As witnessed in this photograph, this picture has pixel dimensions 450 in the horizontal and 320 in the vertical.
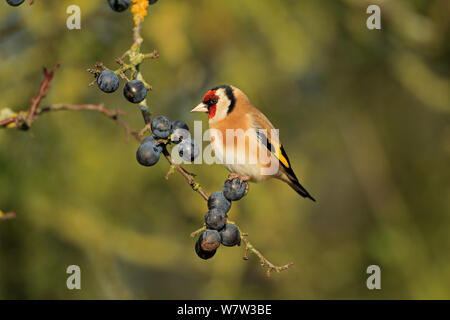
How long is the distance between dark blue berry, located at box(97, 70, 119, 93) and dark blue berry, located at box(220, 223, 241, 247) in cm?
77

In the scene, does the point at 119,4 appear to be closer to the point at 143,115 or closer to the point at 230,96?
the point at 143,115

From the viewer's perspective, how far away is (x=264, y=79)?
5.24 metres

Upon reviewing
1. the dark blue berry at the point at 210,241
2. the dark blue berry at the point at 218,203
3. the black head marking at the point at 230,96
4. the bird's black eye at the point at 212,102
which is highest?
the black head marking at the point at 230,96

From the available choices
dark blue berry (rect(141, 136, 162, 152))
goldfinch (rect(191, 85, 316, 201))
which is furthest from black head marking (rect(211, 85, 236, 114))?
dark blue berry (rect(141, 136, 162, 152))

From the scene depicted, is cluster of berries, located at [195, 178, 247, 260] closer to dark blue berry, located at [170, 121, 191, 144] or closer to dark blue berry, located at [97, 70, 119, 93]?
dark blue berry, located at [170, 121, 191, 144]

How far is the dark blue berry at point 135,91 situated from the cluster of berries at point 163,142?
13 cm

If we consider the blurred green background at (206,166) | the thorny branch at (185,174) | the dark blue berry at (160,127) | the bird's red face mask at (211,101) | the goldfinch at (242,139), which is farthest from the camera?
the blurred green background at (206,166)

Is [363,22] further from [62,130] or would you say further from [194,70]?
[62,130]

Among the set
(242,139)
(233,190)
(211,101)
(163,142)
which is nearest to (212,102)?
(211,101)

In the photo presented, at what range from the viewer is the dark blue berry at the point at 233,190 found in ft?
8.07

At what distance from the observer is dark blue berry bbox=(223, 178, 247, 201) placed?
246cm

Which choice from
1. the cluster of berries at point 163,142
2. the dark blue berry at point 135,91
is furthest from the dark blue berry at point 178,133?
the dark blue berry at point 135,91

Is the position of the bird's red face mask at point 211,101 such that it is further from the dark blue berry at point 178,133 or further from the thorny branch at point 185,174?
the thorny branch at point 185,174

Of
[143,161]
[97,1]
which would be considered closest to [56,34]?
[97,1]
